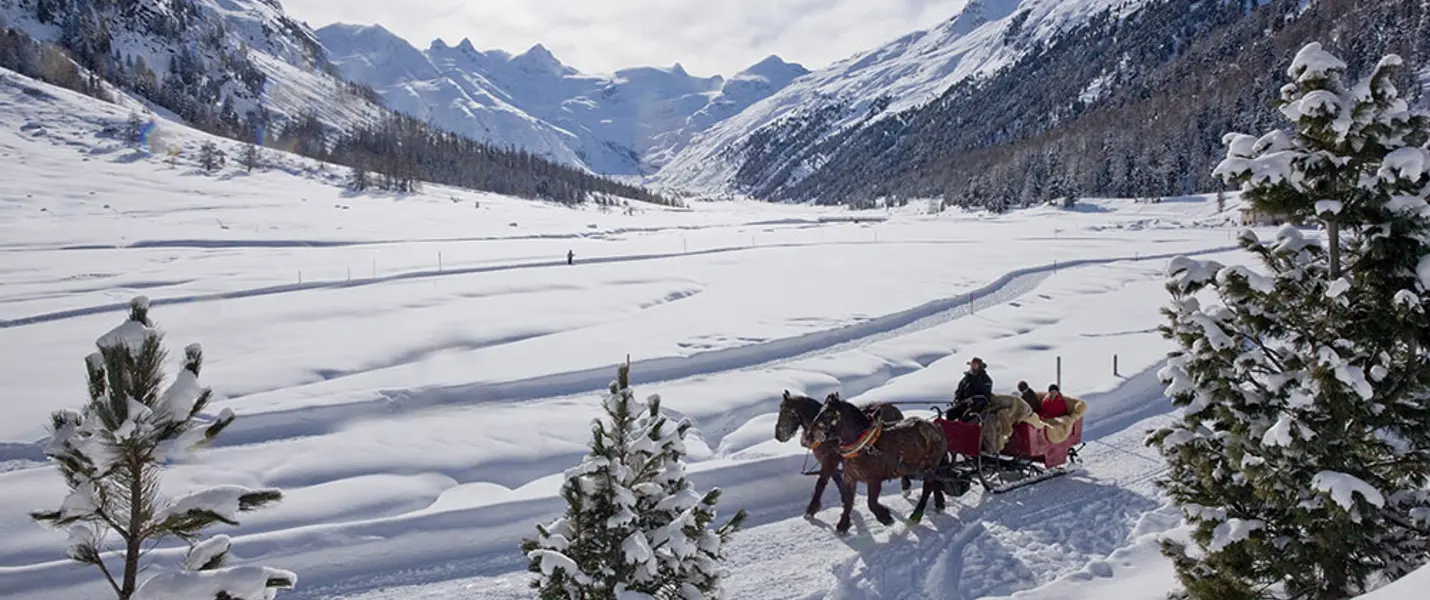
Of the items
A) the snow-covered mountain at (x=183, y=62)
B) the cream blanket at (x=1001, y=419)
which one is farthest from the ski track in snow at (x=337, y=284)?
the snow-covered mountain at (x=183, y=62)

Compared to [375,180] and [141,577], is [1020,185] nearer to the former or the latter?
[375,180]

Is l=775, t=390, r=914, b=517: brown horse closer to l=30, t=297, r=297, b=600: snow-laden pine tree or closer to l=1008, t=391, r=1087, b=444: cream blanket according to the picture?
l=1008, t=391, r=1087, b=444: cream blanket

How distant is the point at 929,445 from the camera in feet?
31.3

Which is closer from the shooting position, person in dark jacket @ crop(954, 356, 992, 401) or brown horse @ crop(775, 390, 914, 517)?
brown horse @ crop(775, 390, 914, 517)

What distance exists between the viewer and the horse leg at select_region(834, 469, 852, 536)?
8.88m

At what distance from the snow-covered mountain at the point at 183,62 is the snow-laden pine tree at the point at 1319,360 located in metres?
132

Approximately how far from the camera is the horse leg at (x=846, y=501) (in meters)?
8.88

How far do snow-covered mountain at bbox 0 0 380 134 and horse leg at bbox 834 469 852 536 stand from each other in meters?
128

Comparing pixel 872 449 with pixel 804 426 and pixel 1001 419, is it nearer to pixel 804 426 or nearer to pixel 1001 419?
pixel 804 426

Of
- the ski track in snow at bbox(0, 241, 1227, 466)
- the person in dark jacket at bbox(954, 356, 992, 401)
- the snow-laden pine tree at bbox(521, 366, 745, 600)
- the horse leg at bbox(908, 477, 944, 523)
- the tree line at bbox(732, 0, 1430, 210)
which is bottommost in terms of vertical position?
the horse leg at bbox(908, 477, 944, 523)

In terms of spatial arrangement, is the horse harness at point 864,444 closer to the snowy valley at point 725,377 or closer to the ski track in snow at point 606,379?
the snowy valley at point 725,377

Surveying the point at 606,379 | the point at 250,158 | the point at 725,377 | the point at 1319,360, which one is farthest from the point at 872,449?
the point at 250,158

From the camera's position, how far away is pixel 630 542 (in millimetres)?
4293

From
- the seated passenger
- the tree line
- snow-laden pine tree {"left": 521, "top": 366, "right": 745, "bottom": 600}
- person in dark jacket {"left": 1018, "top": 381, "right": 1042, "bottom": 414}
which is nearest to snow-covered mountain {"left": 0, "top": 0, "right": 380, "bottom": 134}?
the tree line
